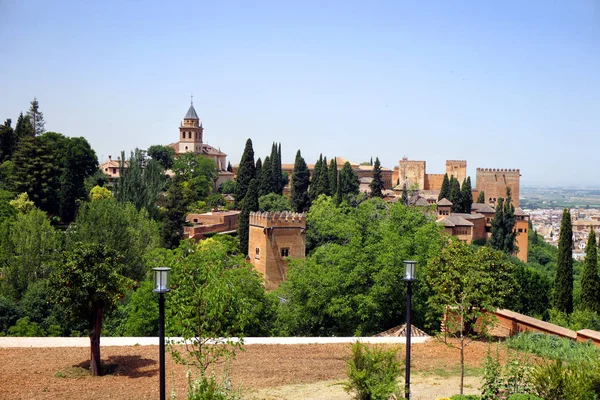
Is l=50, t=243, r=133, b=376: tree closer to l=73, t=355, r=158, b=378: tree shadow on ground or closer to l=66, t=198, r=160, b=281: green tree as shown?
l=73, t=355, r=158, b=378: tree shadow on ground

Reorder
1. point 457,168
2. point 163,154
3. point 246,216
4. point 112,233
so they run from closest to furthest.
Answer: point 112,233, point 246,216, point 163,154, point 457,168

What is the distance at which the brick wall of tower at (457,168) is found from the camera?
279 feet

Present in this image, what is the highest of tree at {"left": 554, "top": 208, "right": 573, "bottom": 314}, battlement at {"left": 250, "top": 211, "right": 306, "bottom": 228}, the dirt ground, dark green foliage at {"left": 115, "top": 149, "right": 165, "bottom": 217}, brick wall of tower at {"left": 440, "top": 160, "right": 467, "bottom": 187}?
brick wall of tower at {"left": 440, "top": 160, "right": 467, "bottom": 187}

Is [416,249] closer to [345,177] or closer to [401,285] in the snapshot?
[401,285]

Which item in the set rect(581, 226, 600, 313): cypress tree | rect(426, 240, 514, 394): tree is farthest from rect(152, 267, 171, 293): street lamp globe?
rect(581, 226, 600, 313): cypress tree

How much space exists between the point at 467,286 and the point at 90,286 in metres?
5.97

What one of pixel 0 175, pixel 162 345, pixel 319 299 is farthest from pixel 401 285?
pixel 0 175

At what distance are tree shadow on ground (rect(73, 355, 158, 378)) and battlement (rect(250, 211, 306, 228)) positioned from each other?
2386cm

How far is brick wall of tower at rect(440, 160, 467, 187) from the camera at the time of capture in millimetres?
Result: 84938

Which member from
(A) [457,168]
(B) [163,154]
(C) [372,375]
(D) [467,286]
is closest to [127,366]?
(C) [372,375]

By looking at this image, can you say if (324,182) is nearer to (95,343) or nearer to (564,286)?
(564,286)

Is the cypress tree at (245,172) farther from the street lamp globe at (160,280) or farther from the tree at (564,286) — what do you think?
the street lamp globe at (160,280)

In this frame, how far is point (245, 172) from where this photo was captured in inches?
1960

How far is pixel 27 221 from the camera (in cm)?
2828
